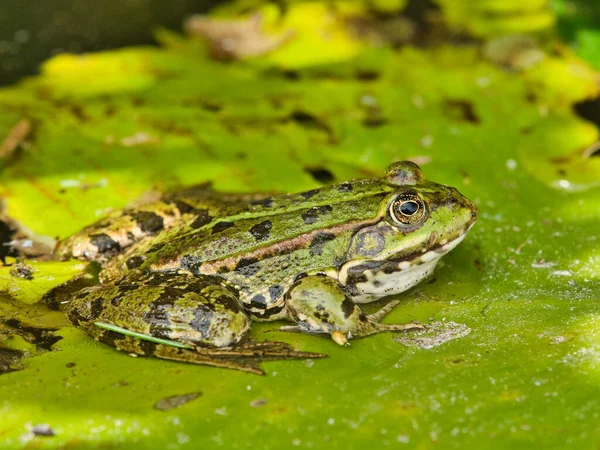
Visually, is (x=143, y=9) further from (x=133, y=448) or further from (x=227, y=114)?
(x=133, y=448)

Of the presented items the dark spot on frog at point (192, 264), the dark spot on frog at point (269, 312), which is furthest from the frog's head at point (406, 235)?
the dark spot on frog at point (192, 264)

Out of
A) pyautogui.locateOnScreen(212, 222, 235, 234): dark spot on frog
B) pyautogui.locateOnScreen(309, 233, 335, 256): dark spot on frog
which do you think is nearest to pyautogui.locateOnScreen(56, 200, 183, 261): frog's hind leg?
pyautogui.locateOnScreen(212, 222, 235, 234): dark spot on frog

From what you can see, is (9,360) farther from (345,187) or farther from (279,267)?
(345,187)

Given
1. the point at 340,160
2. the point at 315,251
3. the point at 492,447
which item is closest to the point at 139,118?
the point at 340,160

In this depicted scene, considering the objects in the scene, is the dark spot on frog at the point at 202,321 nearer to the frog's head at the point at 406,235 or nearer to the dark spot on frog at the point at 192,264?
the dark spot on frog at the point at 192,264

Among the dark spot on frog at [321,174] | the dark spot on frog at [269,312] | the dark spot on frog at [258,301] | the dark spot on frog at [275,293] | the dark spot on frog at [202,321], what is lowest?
the dark spot on frog at [269,312]

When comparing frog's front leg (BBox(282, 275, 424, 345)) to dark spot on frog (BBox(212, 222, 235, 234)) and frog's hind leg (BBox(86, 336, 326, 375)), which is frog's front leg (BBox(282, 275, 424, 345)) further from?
dark spot on frog (BBox(212, 222, 235, 234))
